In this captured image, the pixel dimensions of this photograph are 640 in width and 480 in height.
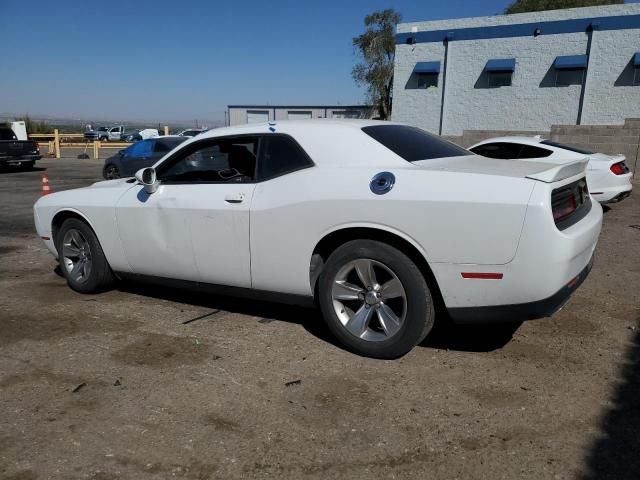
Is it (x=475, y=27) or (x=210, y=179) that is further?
(x=475, y=27)

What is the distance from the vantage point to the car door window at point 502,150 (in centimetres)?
980

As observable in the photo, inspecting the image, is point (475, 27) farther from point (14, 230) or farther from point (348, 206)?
point (348, 206)

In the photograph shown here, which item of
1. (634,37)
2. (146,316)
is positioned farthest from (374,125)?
(634,37)

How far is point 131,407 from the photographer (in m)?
3.23

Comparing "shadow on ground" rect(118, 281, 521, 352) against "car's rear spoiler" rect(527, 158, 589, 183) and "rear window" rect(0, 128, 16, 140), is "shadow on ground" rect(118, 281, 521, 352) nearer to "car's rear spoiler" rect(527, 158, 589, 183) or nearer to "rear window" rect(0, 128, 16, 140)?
"car's rear spoiler" rect(527, 158, 589, 183)

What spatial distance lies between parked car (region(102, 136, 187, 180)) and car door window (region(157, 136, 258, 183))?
12063 mm

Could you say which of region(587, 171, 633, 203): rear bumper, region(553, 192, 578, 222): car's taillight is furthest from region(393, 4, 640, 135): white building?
region(553, 192, 578, 222): car's taillight

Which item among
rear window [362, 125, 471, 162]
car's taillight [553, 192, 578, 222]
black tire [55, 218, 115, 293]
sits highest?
rear window [362, 125, 471, 162]

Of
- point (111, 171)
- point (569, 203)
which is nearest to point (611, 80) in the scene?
point (111, 171)

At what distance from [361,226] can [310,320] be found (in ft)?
4.32

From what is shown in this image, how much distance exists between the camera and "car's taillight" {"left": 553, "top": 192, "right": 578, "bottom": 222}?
11.1 feet

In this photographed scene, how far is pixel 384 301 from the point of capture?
3.73m

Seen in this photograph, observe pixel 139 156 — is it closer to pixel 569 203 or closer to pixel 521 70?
pixel 569 203

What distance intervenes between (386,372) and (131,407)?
1.61 meters
